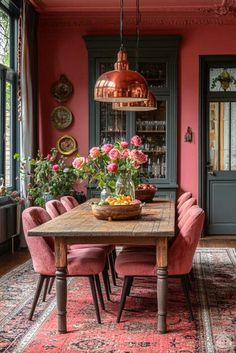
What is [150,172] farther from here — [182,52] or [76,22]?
[76,22]

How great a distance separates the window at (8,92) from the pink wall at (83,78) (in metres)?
0.85

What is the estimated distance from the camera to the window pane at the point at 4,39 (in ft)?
24.8

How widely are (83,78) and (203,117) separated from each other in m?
1.95

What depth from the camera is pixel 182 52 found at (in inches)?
340

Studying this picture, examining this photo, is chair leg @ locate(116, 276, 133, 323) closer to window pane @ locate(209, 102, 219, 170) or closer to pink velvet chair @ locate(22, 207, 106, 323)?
pink velvet chair @ locate(22, 207, 106, 323)

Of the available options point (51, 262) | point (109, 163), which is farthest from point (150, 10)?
point (51, 262)

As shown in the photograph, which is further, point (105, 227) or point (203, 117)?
point (203, 117)

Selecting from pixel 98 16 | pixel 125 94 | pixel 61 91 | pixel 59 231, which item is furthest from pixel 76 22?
pixel 59 231

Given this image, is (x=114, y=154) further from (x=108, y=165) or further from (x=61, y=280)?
(x=61, y=280)

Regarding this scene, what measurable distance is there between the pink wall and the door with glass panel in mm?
265

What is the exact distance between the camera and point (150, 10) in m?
8.45

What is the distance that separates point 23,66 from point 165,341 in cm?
511

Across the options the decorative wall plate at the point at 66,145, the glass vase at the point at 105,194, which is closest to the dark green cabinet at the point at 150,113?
the decorative wall plate at the point at 66,145

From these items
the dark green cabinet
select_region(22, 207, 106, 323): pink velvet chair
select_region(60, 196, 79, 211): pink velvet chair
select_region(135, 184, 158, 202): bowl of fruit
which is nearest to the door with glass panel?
the dark green cabinet
